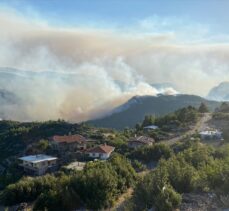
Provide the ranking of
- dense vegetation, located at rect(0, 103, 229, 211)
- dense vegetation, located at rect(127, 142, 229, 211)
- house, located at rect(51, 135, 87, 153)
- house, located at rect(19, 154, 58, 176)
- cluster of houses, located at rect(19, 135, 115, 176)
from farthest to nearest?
house, located at rect(51, 135, 87, 153)
cluster of houses, located at rect(19, 135, 115, 176)
house, located at rect(19, 154, 58, 176)
dense vegetation, located at rect(0, 103, 229, 211)
dense vegetation, located at rect(127, 142, 229, 211)

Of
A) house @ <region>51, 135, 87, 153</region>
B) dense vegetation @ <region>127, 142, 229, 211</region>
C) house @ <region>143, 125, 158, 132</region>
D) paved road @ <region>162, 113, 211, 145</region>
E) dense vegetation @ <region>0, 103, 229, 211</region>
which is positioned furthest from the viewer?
house @ <region>143, 125, 158, 132</region>

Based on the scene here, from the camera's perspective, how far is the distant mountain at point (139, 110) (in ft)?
539

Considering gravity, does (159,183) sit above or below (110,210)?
above

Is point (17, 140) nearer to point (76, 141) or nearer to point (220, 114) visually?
point (76, 141)

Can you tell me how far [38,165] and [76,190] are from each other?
73.5ft

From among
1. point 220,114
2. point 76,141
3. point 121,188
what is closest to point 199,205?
point 121,188

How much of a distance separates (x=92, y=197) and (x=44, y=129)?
67.5 metres

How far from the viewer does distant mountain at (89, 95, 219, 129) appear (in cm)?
16423

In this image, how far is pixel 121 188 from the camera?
36.3 m

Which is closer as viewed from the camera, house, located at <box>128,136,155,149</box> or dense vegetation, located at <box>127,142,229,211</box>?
dense vegetation, located at <box>127,142,229,211</box>

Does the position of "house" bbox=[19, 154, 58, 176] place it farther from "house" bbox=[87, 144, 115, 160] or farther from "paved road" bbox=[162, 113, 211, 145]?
"paved road" bbox=[162, 113, 211, 145]

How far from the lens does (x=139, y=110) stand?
607 ft

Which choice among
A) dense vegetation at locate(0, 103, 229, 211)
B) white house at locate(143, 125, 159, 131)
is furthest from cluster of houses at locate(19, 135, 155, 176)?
white house at locate(143, 125, 159, 131)

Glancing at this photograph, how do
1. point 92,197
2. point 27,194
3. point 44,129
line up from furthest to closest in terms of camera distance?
point 44,129
point 27,194
point 92,197
